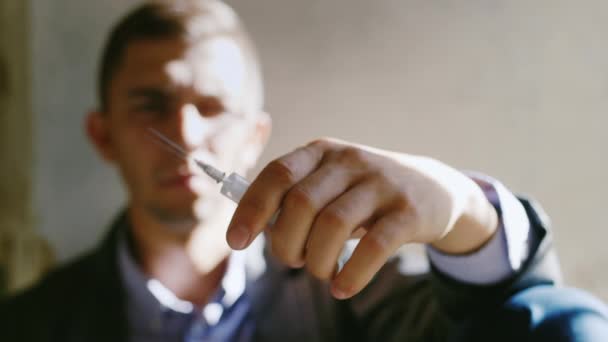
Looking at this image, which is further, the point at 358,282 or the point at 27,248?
the point at 27,248

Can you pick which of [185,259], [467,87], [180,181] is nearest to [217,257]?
[185,259]

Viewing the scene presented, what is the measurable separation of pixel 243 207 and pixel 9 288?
80 centimetres

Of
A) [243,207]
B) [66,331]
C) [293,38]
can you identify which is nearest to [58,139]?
[66,331]

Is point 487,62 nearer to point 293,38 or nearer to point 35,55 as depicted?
point 293,38

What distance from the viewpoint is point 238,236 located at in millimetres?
348

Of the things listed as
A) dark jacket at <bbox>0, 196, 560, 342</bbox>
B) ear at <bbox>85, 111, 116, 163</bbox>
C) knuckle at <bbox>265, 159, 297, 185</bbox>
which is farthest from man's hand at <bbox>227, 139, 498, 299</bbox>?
ear at <bbox>85, 111, 116, 163</bbox>

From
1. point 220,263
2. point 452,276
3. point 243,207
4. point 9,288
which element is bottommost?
point 9,288

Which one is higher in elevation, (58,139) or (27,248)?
(58,139)

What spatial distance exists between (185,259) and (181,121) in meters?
0.24

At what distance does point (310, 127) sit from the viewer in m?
0.77

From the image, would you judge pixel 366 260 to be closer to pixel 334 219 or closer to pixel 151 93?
pixel 334 219

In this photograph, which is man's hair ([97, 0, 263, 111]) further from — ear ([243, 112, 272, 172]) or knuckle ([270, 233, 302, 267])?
knuckle ([270, 233, 302, 267])

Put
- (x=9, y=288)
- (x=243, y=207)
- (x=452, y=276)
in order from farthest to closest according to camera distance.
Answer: (x=9, y=288) < (x=452, y=276) < (x=243, y=207)

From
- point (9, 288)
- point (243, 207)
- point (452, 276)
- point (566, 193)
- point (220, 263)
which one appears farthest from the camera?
point (9, 288)
